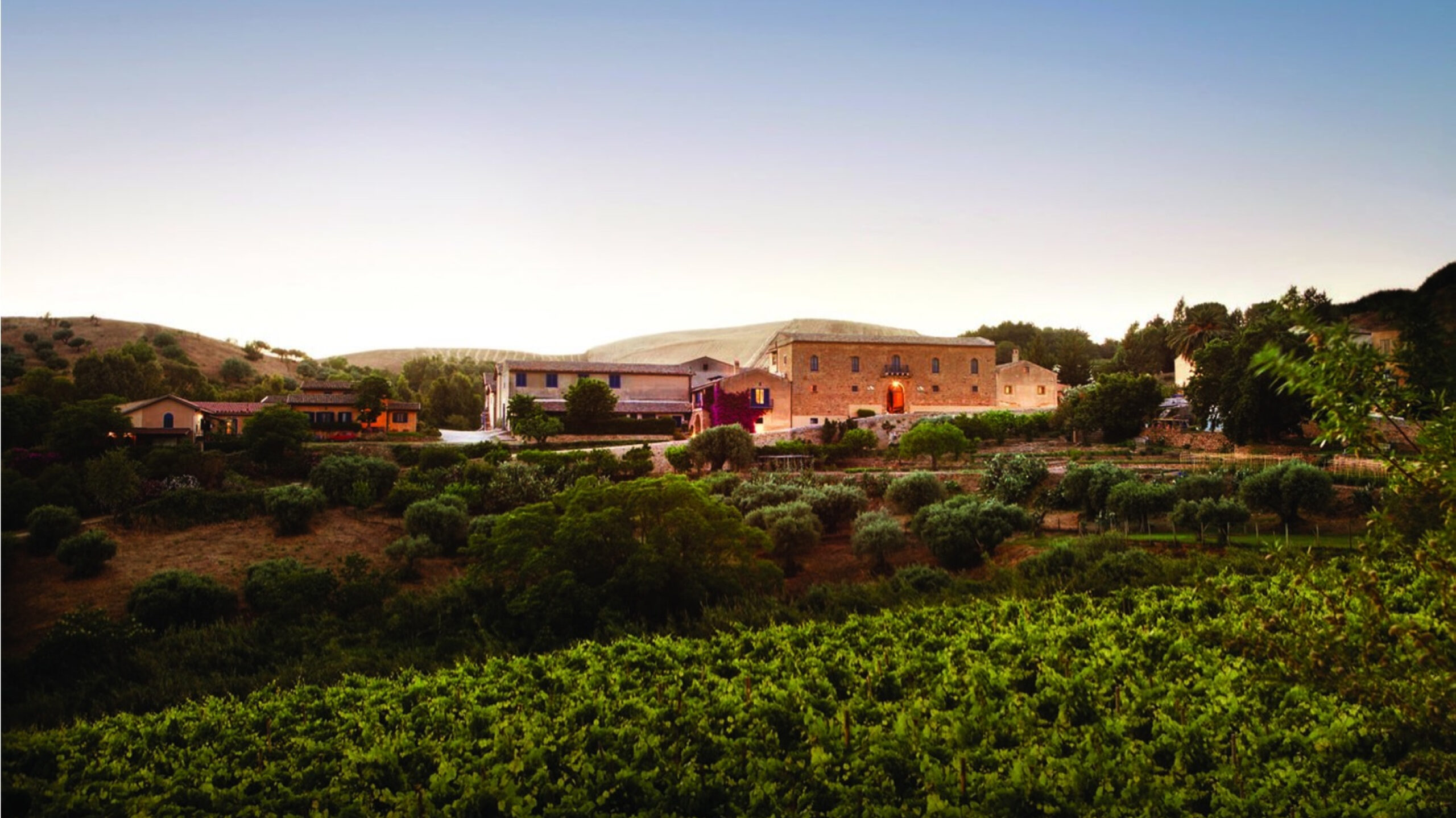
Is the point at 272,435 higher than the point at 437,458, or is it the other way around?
the point at 272,435

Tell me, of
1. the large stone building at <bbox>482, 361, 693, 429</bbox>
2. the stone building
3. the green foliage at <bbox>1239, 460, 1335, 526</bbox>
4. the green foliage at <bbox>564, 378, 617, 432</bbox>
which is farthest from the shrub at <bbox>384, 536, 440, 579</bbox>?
the stone building

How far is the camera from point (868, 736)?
554 cm

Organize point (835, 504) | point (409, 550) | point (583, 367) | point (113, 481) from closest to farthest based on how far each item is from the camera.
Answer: point (409, 550) < point (113, 481) < point (835, 504) < point (583, 367)

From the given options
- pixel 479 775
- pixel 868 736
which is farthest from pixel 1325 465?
pixel 479 775

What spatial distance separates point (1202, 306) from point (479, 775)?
2285 inches

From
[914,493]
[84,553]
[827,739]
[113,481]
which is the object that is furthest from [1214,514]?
[113,481]

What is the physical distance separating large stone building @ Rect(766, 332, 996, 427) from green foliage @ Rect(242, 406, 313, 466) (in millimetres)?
24229

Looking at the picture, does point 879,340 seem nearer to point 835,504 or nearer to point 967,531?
point 835,504

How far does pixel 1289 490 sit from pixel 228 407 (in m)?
31.3

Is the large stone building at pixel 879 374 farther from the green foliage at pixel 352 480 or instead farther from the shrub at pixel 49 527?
the shrub at pixel 49 527

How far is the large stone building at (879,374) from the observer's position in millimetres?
44156

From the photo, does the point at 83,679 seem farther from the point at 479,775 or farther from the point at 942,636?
the point at 942,636

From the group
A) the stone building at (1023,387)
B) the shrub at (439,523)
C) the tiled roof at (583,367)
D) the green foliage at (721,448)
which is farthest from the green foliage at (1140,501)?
the stone building at (1023,387)

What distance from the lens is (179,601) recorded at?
16453mm
